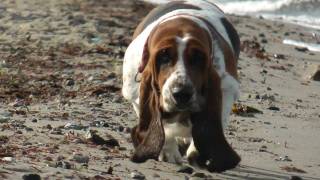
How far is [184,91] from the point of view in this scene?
15.0ft

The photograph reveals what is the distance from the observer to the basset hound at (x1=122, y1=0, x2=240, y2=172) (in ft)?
15.5

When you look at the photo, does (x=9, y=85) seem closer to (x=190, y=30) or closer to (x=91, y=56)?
(x=91, y=56)

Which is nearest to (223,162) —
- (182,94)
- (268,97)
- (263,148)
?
(182,94)

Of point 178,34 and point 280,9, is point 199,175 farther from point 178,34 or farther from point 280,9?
point 280,9

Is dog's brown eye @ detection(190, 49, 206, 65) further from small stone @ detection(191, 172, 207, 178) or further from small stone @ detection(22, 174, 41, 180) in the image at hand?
small stone @ detection(22, 174, 41, 180)

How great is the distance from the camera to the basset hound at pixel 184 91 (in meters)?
4.73

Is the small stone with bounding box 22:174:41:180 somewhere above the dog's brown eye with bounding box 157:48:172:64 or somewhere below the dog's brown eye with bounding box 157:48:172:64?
below

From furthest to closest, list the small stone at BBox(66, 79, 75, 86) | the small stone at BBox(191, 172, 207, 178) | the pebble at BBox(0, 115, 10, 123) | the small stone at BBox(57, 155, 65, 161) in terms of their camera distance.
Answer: the small stone at BBox(66, 79, 75, 86) → the pebble at BBox(0, 115, 10, 123) → the small stone at BBox(191, 172, 207, 178) → the small stone at BBox(57, 155, 65, 161)

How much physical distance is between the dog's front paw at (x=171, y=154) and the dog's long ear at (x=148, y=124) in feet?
1.75

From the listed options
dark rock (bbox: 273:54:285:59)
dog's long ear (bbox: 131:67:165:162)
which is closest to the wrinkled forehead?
dog's long ear (bbox: 131:67:165:162)

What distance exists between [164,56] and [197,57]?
183mm

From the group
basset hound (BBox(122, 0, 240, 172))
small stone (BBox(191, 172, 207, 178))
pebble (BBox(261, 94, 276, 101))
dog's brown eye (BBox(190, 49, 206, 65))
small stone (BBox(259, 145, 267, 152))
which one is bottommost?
pebble (BBox(261, 94, 276, 101))

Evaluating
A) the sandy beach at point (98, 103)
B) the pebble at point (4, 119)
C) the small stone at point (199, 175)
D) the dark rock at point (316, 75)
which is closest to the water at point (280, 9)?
the sandy beach at point (98, 103)

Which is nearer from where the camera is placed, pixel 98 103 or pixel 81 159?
pixel 81 159
